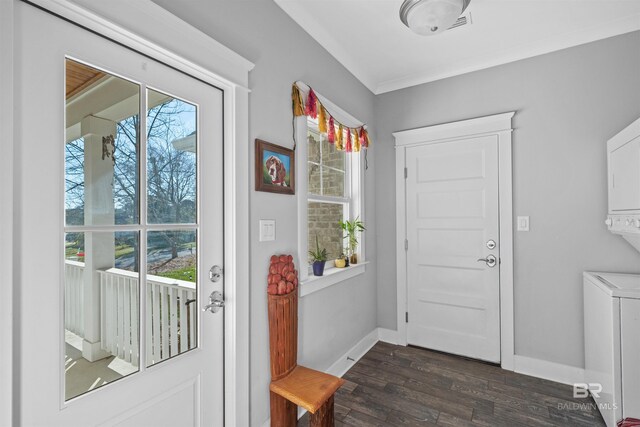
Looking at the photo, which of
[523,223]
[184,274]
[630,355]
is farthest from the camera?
[523,223]

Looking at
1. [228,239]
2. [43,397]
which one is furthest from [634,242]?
[43,397]

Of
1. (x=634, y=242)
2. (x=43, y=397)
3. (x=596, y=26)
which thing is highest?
(x=596, y=26)

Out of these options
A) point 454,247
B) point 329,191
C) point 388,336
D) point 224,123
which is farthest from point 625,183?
point 224,123

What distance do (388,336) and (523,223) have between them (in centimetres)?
167

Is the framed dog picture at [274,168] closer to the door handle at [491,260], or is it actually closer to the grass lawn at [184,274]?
the grass lawn at [184,274]

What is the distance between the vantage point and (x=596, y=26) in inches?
90.4

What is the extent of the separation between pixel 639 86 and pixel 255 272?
299cm

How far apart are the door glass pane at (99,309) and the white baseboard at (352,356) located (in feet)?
4.34

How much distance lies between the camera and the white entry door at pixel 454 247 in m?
2.71

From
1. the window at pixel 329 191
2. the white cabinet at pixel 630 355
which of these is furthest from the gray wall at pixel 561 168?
the window at pixel 329 191

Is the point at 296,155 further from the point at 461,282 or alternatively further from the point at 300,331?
the point at 461,282

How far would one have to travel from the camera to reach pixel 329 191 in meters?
2.70

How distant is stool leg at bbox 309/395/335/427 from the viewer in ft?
5.21

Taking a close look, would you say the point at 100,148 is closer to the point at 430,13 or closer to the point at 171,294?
the point at 171,294
